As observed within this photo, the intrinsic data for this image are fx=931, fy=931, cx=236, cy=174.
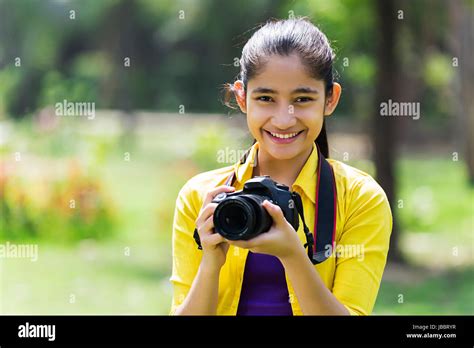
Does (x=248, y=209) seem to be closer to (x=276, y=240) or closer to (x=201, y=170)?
(x=276, y=240)

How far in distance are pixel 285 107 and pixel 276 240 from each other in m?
0.35

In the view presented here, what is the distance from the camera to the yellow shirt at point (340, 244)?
2.18 meters

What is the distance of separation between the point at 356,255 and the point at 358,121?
1253 cm

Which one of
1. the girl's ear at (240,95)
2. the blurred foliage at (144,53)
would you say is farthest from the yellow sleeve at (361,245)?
the blurred foliage at (144,53)

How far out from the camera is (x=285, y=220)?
2.07 meters

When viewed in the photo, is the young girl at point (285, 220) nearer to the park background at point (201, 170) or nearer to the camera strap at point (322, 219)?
the camera strap at point (322, 219)

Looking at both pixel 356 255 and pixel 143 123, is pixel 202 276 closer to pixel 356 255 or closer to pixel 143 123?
pixel 356 255

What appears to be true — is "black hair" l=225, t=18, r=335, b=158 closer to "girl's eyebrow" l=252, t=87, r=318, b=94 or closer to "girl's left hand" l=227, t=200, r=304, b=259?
"girl's eyebrow" l=252, t=87, r=318, b=94

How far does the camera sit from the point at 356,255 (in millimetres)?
2193

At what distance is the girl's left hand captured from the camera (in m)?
2.04

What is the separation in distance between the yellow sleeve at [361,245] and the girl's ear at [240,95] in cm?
36

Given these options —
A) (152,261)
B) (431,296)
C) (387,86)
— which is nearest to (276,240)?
(431,296)

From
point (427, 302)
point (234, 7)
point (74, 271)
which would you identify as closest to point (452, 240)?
point (427, 302)

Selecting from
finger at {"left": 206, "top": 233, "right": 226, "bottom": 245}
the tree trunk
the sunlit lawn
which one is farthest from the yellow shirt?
the tree trunk
